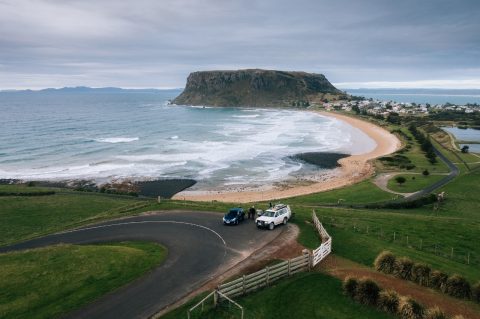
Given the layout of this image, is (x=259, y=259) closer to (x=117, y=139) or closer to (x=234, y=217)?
(x=234, y=217)

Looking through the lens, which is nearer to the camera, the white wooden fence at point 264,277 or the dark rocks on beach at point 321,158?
the white wooden fence at point 264,277

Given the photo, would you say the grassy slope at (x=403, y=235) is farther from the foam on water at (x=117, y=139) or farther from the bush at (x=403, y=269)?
the foam on water at (x=117, y=139)

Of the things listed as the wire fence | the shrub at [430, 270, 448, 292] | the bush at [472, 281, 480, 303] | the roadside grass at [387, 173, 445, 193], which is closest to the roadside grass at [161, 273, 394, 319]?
the shrub at [430, 270, 448, 292]

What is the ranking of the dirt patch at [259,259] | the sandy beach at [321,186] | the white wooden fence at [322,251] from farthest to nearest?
the sandy beach at [321,186]
the white wooden fence at [322,251]
the dirt patch at [259,259]

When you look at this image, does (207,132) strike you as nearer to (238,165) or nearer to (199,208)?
(238,165)

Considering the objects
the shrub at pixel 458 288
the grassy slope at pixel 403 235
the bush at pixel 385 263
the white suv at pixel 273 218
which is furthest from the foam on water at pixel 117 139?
the shrub at pixel 458 288

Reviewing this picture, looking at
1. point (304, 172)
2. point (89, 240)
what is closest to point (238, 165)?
point (304, 172)
